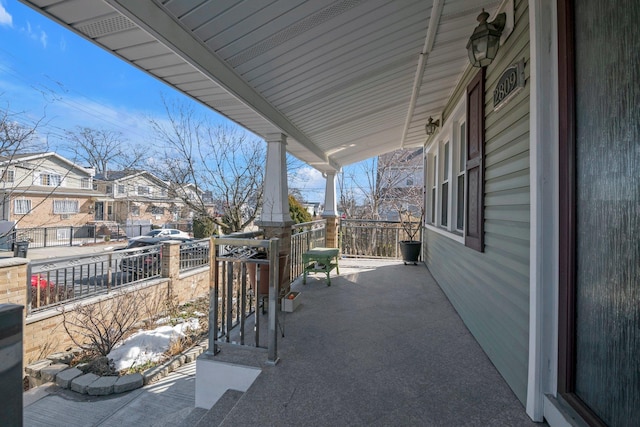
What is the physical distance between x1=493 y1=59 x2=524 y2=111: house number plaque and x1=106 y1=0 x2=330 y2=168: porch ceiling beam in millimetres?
2038

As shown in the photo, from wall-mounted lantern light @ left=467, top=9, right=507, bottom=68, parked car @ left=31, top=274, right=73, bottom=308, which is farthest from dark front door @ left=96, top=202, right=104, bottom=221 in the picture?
wall-mounted lantern light @ left=467, top=9, right=507, bottom=68

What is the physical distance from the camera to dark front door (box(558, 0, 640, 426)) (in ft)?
3.74

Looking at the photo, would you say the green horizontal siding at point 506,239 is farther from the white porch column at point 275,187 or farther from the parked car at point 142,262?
the parked car at point 142,262

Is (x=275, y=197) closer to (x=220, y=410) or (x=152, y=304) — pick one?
(x=220, y=410)

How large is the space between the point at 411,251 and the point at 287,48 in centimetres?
513

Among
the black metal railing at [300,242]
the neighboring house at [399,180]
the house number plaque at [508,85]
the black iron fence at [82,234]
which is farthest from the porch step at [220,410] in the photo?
the black iron fence at [82,234]

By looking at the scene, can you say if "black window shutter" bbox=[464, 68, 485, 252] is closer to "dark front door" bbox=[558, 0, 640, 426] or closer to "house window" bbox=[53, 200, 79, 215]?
"dark front door" bbox=[558, 0, 640, 426]

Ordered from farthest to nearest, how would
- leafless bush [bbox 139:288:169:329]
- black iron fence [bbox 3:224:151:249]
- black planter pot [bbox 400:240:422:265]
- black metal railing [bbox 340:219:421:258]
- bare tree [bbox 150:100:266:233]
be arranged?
black iron fence [bbox 3:224:151:249], bare tree [bbox 150:100:266:233], black metal railing [bbox 340:219:421:258], black planter pot [bbox 400:240:422:265], leafless bush [bbox 139:288:169:329]

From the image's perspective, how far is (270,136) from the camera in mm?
3959

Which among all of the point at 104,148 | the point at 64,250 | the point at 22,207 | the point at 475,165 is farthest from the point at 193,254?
the point at 22,207

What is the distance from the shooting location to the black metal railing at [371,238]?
796 cm

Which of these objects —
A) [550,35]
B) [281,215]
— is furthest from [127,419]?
[550,35]

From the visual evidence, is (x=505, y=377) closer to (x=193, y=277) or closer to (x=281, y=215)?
(x=281, y=215)

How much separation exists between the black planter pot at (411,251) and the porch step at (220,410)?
497 centimetres
